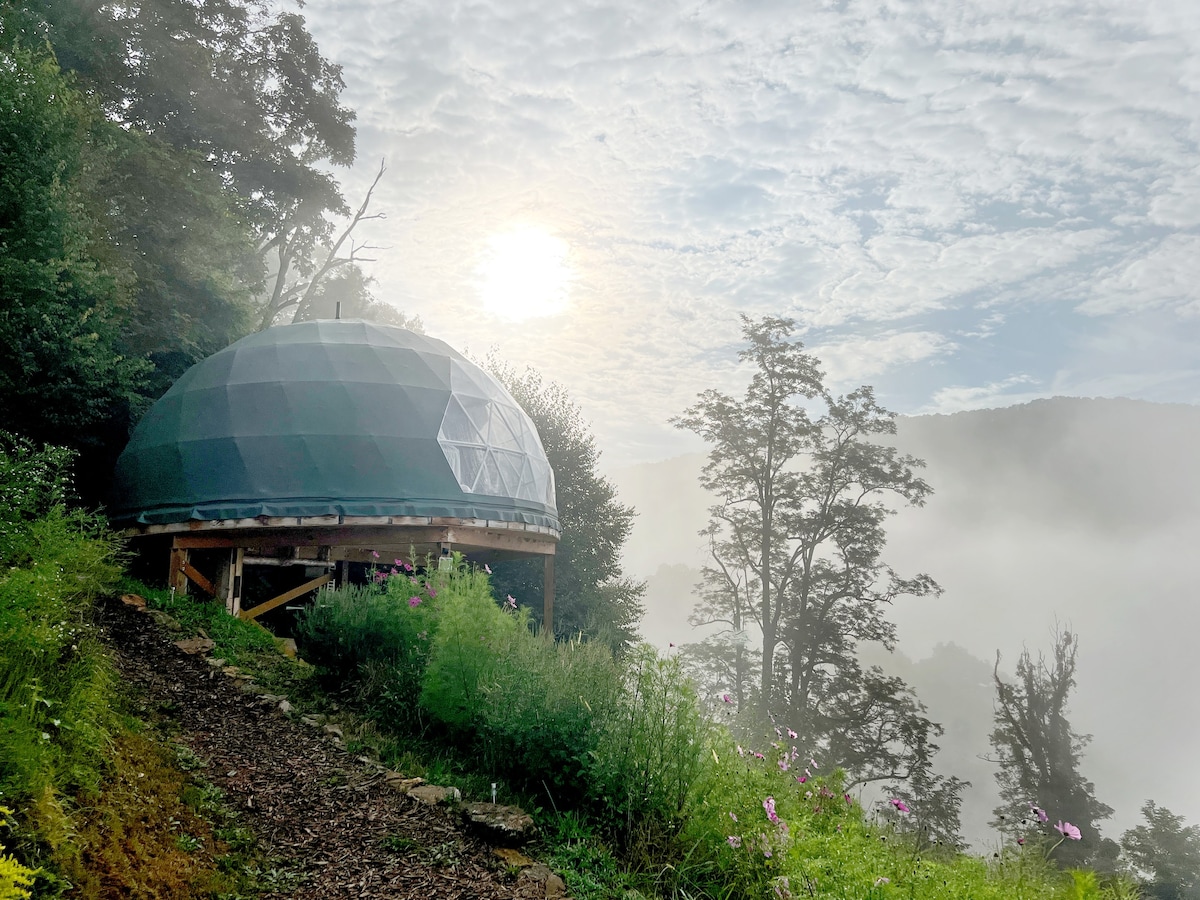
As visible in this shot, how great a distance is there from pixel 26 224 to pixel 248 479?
4882mm

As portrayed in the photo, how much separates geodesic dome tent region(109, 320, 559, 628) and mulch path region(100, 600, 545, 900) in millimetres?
4442

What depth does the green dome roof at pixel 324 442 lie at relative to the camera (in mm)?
13016

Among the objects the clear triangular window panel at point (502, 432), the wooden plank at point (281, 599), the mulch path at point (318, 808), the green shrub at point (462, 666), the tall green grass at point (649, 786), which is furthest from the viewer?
the clear triangular window panel at point (502, 432)

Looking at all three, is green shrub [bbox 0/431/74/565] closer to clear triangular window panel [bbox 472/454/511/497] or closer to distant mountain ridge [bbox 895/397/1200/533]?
clear triangular window panel [bbox 472/454/511/497]

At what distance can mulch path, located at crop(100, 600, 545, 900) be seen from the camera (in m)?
4.99

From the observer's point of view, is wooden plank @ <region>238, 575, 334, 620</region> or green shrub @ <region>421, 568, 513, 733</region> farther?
wooden plank @ <region>238, 575, 334, 620</region>

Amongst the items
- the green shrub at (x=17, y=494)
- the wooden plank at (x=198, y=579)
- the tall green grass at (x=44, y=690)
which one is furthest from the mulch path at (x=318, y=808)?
the wooden plank at (x=198, y=579)

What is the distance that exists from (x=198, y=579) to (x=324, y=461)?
294cm

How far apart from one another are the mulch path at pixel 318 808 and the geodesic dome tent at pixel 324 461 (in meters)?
4.44

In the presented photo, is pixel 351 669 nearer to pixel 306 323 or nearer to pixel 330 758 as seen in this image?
pixel 330 758

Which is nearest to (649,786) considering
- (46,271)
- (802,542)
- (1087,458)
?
(46,271)

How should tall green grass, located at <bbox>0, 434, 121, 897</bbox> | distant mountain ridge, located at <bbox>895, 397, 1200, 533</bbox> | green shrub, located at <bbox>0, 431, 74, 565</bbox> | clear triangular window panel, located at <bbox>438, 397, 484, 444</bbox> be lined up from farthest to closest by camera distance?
distant mountain ridge, located at <bbox>895, 397, 1200, 533</bbox>, clear triangular window panel, located at <bbox>438, 397, 484, 444</bbox>, green shrub, located at <bbox>0, 431, 74, 565</bbox>, tall green grass, located at <bbox>0, 434, 121, 897</bbox>

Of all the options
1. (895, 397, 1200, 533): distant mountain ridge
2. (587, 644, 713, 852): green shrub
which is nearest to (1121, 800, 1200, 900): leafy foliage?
(587, 644, 713, 852): green shrub

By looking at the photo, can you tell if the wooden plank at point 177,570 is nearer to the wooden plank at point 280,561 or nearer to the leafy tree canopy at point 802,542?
the wooden plank at point 280,561
